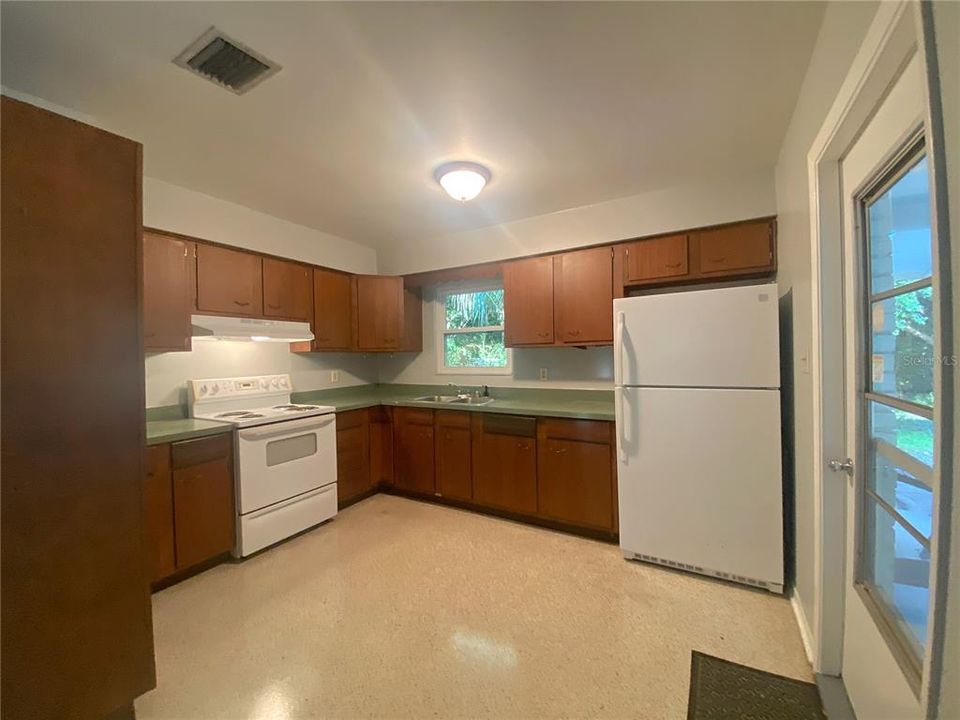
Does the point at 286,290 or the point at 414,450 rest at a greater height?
the point at 286,290

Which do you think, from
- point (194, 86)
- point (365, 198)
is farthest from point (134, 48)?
point (365, 198)

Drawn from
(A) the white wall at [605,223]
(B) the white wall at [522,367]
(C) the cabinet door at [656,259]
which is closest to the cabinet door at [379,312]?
(A) the white wall at [605,223]

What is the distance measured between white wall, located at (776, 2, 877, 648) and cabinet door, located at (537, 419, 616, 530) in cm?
105

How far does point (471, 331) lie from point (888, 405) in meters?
3.09

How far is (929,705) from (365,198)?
3.21 m

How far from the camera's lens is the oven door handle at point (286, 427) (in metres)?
2.61

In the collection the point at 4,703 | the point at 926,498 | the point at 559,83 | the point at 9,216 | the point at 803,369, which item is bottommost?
the point at 4,703

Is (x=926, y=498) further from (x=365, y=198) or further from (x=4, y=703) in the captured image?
(x=365, y=198)

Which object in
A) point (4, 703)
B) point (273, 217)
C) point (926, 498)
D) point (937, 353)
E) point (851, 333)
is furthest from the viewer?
point (273, 217)

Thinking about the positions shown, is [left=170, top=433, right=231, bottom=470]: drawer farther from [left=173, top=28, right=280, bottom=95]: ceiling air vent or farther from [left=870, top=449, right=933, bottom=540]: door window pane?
[left=870, top=449, right=933, bottom=540]: door window pane

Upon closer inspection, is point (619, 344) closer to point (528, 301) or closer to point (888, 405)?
point (528, 301)

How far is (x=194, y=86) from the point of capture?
166cm

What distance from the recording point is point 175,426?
2.49 meters

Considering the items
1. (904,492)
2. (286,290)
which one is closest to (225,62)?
(286,290)
